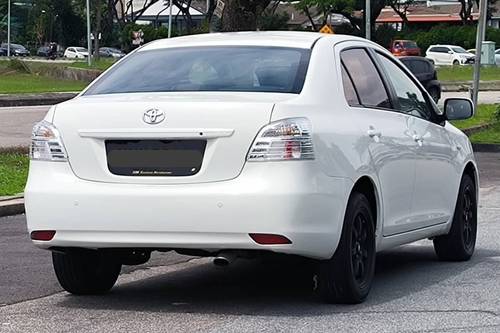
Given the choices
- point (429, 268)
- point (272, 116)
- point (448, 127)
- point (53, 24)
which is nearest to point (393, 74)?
point (448, 127)

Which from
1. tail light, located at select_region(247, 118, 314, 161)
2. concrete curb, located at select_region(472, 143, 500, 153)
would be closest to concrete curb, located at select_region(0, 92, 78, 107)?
concrete curb, located at select_region(472, 143, 500, 153)

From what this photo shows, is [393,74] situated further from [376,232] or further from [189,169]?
[189,169]

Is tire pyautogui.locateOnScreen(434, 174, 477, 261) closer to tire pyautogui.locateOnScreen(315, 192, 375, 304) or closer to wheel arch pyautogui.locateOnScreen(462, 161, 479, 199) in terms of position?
wheel arch pyautogui.locateOnScreen(462, 161, 479, 199)

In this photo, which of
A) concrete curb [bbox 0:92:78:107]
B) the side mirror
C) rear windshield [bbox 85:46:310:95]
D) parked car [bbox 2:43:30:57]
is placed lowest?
parked car [bbox 2:43:30:57]

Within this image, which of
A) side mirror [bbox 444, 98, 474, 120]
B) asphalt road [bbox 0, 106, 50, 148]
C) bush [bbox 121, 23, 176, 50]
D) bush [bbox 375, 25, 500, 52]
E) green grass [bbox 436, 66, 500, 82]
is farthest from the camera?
bush [bbox 121, 23, 176, 50]

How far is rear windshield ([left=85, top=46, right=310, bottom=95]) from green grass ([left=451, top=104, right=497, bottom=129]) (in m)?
15.1

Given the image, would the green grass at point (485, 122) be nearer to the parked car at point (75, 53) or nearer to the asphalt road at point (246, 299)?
the asphalt road at point (246, 299)

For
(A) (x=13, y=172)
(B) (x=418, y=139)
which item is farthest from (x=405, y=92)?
(A) (x=13, y=172)

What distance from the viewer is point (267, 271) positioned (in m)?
9.14

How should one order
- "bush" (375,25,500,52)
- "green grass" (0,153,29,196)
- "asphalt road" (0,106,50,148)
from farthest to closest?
"bush" (375,25,500,52) < "asphalt road" (0,106,50,148) < "green grass" (0,153,29,196)

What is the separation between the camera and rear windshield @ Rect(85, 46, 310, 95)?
753 centimetres

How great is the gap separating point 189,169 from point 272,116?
558 millimetres

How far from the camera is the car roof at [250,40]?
798cm

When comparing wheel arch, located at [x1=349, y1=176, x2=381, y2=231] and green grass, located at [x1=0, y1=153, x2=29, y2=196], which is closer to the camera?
wheel arch, located at [x1=349, y1=176, x2=381, y2=231]
